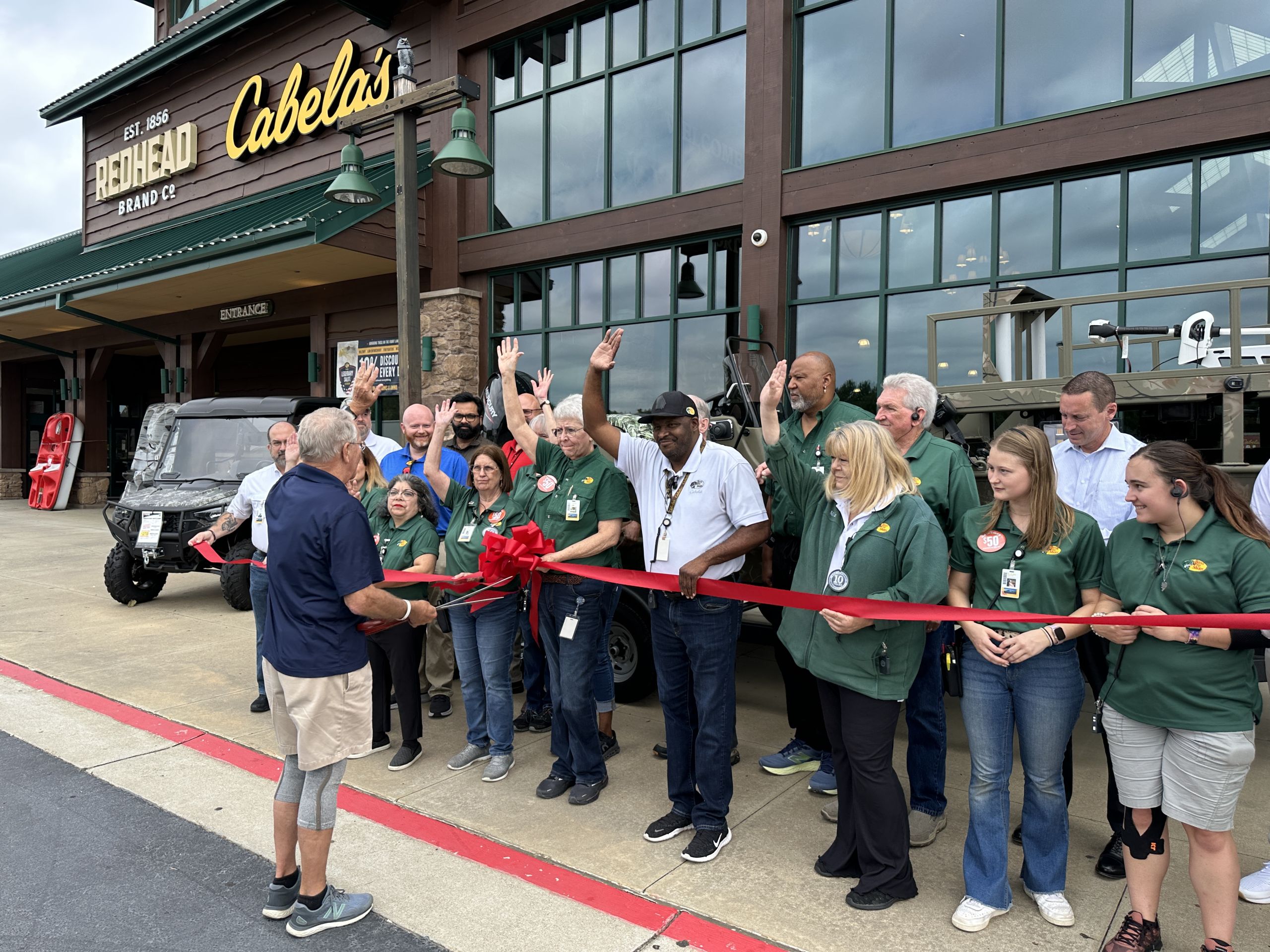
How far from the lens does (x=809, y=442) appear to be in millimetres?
4203

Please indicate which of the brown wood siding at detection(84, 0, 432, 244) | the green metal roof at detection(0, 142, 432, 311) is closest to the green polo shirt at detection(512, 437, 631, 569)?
the green metal roof at detection(0, 142, 432, 311)

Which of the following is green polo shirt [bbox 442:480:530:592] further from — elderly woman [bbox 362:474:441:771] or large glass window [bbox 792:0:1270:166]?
large glass window [bbox 792:0:1270:166]

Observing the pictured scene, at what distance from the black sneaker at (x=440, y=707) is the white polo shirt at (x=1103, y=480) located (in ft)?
12.5

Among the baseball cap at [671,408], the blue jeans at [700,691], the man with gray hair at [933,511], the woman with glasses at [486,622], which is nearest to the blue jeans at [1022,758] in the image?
the man with gray hair at [933,511]

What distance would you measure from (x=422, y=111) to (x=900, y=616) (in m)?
7.12

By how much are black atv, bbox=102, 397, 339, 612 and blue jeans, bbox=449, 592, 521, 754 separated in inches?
173

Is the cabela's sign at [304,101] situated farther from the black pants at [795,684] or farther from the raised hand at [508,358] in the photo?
the black pants at [795,684]

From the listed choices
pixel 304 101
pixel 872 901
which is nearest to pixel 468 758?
pixel 872 901

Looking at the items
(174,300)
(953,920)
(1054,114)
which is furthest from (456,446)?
(174,300)

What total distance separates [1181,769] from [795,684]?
2.01 metres

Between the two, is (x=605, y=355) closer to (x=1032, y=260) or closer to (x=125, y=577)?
(x=1032, y=260)

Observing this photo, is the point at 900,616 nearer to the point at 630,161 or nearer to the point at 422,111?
the point at 422,111

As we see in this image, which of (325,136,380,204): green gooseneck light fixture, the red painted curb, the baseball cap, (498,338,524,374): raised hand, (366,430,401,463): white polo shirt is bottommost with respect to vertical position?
the red painted curb

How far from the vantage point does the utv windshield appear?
9.20 metres
